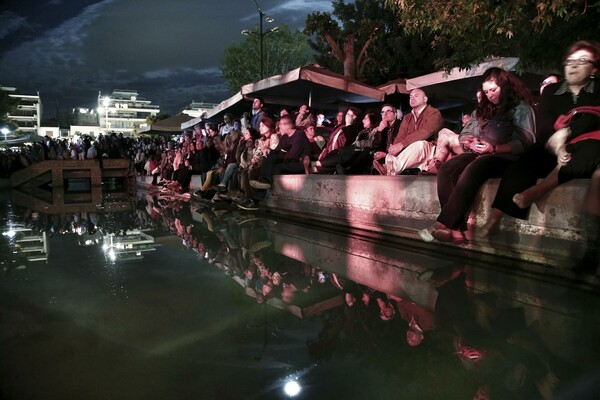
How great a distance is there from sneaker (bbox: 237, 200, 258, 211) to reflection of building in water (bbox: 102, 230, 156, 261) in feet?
9.14

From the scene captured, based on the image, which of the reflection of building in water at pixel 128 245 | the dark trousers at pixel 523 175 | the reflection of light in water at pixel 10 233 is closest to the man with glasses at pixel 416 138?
the dark trousers at pixel 523 175

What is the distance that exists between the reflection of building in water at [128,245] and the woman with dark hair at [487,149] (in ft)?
9.66

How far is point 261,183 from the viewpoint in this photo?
816 cm

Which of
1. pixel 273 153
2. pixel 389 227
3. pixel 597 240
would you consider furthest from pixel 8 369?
pixel 273 153

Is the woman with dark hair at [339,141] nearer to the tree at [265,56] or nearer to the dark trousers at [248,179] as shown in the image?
the dark trousers at [248,179]

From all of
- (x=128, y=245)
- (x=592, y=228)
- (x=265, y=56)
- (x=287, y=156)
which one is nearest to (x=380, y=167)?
(x=287, y=156)

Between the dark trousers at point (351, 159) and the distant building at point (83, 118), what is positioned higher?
the distant building at point (83, 118)

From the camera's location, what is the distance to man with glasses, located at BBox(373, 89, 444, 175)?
5496 mm

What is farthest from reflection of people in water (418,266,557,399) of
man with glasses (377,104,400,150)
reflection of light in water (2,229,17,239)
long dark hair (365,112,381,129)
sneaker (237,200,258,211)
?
sneaker (237,200,258,211)

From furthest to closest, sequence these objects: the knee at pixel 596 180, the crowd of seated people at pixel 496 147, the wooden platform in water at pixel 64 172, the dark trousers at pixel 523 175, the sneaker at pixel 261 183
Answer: the wooden platform in water at pixel 64 172
the sneaker at pixel 261 183
the dark trousers at pixel 523 175
the crowd of seated people at pixel 496 147
the knee at pixel 596 180

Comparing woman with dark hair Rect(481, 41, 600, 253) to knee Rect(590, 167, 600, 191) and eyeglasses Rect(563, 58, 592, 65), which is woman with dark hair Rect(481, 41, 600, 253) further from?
knee Rect(590, 167, 600, 191)

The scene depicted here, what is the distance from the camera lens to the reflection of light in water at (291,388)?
1.67 metres

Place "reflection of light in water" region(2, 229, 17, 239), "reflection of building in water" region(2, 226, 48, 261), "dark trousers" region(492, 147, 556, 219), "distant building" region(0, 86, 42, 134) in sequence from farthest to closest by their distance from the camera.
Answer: "distant building" region(0, 86, 42, 134) < "reflection of light in water" region(2, 229, 17, 239) < "reflection of building in water" region(2, 226, 48, 261) < "dark trousers" region(492, 147, 556, 219)

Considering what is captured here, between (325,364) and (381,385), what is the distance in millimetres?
282
